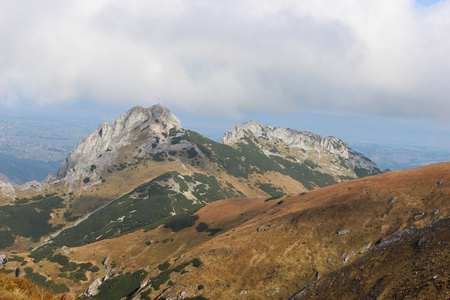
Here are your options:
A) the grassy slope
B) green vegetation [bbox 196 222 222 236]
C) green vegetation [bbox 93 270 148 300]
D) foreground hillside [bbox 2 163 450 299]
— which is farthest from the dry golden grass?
green vegetation [bbox 196 222 222 236]

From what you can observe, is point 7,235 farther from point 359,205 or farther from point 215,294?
point 359,205

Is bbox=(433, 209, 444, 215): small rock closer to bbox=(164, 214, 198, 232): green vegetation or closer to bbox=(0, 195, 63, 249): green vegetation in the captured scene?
bbox=(164, 214, 198, 232): green vegetation

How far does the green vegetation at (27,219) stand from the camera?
159m

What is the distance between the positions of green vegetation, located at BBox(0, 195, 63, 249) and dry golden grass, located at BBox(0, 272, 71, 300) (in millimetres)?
178748

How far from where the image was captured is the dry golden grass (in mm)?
10055

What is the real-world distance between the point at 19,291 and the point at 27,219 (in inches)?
7965

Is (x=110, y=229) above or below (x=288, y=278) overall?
below

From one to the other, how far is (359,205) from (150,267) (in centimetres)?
5794

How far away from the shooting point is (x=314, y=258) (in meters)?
53.5

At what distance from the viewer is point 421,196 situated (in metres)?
58.9

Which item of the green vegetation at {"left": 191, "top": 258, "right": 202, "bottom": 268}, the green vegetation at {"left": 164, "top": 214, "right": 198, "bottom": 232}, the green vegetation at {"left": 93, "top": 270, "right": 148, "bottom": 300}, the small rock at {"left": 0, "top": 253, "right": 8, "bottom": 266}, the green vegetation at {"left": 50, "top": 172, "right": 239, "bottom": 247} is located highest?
the green vegetation at {"left": 191, "top": 258, "right": 202, "bottom": 268}

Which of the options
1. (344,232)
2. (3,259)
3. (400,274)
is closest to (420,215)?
(344,232)

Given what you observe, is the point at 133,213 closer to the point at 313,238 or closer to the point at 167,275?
the point at 167,275

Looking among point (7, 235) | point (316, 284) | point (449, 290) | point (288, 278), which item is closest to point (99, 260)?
point (288, 278)
